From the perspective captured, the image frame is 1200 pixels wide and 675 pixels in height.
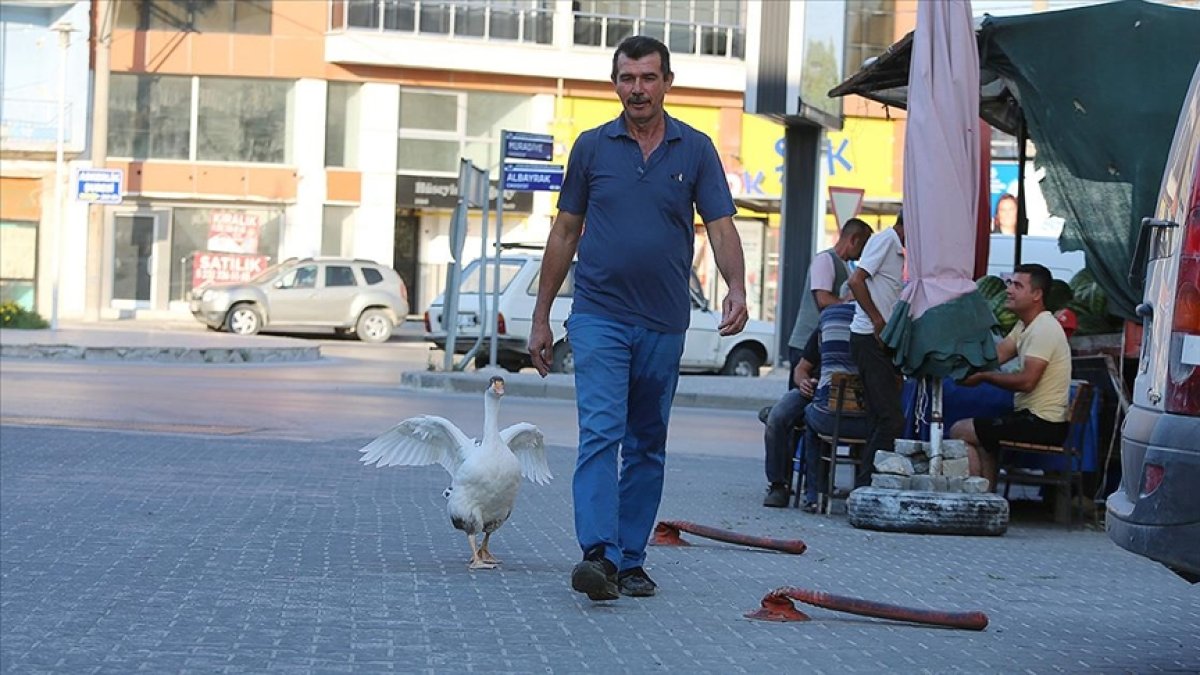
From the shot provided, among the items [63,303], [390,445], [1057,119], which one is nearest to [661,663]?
[390,445]

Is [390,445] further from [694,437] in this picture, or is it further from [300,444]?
[694,437]

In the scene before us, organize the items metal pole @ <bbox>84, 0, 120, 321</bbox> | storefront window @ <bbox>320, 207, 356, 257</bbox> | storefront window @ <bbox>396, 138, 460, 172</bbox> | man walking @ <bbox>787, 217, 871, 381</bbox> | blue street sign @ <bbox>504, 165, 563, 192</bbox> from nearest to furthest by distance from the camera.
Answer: man walking @ <bbox>787, 217, 871, 381</bbox>
blue street sign @ <bbox>504, 165, 563, 192</bbox>
metal pole @ <bbox>84, 0, 120, 321</bbox>
storefront window @ <bbox>320, 207, 356, 257</bbox>
storefront window @ <bbox>396, 138, 460, 172</bbox>

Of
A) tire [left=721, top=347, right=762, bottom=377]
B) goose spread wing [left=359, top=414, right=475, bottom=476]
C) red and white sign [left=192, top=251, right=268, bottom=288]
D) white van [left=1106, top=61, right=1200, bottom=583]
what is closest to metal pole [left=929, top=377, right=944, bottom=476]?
goose spread wing [left=359, top=414, right=475, bottom=476]

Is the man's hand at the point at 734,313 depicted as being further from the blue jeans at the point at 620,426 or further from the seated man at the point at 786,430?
the seated man at the point at 786,430

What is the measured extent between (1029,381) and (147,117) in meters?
38.9

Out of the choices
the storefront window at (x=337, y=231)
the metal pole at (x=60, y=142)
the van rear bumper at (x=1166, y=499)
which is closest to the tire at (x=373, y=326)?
the metal pole at (x=60, y=142)

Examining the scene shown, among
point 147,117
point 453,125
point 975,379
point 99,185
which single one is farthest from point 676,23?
point 975,379

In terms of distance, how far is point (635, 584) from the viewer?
7391mm

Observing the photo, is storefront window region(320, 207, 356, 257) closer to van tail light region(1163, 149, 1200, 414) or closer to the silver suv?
the silver suv

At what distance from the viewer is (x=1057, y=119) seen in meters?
11.7

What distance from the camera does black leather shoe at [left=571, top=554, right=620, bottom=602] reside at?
6883 mm

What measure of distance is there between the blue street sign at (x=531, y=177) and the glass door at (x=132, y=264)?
23098mm

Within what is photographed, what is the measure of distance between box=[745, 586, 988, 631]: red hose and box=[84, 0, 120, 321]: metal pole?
40378 millimetres

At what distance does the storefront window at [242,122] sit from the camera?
4728cm
